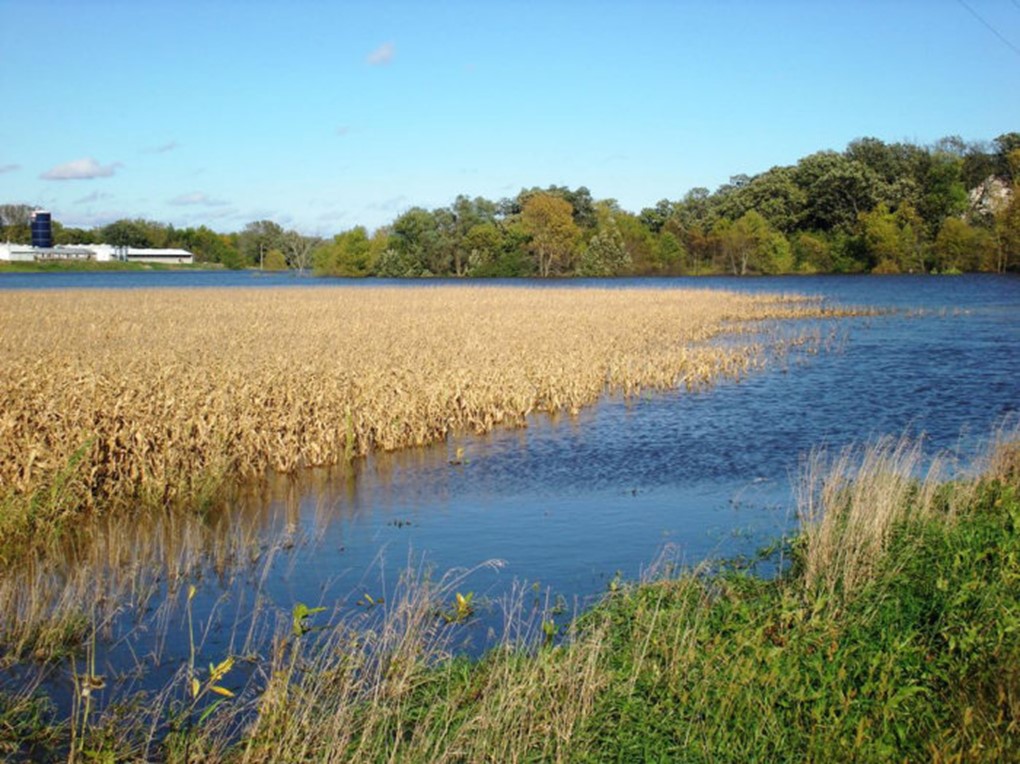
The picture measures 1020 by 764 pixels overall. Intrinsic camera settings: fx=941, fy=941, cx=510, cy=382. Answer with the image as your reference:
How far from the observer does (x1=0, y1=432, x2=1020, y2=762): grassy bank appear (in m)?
5.74

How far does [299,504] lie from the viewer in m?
13.6

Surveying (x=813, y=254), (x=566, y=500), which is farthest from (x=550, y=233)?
(x=566, y=500)

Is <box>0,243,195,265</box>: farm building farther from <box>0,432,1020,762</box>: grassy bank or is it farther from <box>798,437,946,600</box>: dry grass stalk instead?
<box>0,432,1020,762</box>: grassy bank

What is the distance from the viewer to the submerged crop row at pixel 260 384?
12930mm

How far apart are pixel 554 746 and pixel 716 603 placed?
2811 mm

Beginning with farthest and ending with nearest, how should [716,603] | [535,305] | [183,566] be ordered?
[535,305]
[183,566]
[716,603]

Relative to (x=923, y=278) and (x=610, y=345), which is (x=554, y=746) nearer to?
(x=610, y=345)

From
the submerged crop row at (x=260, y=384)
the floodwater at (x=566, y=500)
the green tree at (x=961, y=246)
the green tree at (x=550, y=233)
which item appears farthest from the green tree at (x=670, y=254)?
the floodwater at (x=566, y=500)

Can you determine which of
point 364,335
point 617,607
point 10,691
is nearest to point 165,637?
point 10,691

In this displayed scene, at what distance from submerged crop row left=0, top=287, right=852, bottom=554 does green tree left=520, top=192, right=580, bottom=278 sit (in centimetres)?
8569

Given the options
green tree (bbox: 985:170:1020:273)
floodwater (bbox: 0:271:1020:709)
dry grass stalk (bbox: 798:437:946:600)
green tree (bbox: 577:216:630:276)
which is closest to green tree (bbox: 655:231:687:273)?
green tree (bbox: 577:216:630:276)

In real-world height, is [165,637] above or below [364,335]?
below

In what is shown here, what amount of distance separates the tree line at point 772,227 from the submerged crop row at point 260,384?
252 feet

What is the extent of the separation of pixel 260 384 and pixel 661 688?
11.6 meters
